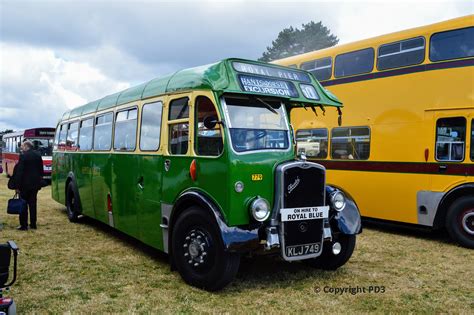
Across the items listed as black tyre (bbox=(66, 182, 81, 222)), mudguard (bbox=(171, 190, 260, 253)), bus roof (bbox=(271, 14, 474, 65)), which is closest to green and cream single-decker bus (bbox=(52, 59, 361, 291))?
mudguard (bbox=(171, 190, 260, 253))

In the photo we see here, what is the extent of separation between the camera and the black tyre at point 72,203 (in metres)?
10.1

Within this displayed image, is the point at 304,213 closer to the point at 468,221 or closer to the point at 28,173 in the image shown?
the point at 468,221

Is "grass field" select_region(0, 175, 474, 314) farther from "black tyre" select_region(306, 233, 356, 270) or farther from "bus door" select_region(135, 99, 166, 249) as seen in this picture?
"bus door" select_region(135, 99, 166, 249)

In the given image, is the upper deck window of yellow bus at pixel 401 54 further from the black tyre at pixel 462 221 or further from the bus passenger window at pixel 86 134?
the bus passenger window at pixel 86 134

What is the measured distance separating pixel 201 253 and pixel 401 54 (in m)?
6.41

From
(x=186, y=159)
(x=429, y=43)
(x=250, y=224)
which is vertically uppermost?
(x=429, y=43)

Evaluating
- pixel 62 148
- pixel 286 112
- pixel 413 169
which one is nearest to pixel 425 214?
pixel 413 169

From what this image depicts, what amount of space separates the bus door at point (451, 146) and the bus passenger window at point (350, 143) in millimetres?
1649

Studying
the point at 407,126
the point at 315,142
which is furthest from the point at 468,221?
the point at 315,142

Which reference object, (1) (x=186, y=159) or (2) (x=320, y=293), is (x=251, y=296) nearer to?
(2) (x=320, y=293)

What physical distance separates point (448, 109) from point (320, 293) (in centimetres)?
503

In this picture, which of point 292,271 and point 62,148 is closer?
point 292,271

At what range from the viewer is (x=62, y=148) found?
1160 cm

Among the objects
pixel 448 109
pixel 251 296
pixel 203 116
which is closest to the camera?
pixel 251 296
